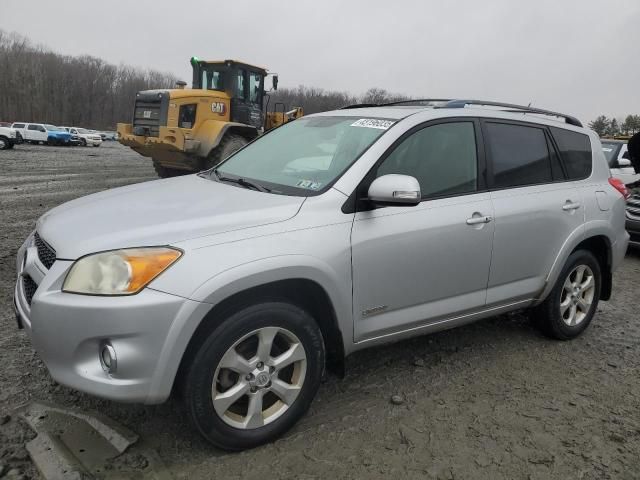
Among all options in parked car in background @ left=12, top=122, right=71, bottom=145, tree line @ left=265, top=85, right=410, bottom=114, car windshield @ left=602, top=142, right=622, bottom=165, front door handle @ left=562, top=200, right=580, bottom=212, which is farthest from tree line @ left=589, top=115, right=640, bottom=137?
parked car in background @ left=12, top=122, right=71, bottom=145

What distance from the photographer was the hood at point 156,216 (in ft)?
7.72

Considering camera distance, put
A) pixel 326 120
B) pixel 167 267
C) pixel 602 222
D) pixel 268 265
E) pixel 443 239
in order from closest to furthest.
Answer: pixel 167 267 < pixel 268 265 < pixel 443 239 < pixel 326 120 < pixel 602 222

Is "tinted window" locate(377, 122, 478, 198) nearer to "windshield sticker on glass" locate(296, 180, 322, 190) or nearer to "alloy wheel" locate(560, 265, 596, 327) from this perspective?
"windshield sticker on glass" locate(296, 180, 322, 190)

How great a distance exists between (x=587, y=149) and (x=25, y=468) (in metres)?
4.30

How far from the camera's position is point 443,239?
3.07 meters

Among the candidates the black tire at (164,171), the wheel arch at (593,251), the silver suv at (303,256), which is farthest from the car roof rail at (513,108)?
the black tire at (164,171)

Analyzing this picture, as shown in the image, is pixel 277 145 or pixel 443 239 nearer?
pixel 443 239

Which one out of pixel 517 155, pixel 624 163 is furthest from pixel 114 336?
pixel 624 163

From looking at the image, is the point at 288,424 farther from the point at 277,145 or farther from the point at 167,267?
the point at 277,145

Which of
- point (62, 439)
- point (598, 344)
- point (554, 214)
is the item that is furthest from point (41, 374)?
point (598, 344)

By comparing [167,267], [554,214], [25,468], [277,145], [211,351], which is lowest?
[25,468]

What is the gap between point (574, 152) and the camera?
4.08m

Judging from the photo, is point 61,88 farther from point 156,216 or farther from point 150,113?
point 156,216

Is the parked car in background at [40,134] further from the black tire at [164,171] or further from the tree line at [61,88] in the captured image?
the tree line at [61,88]
